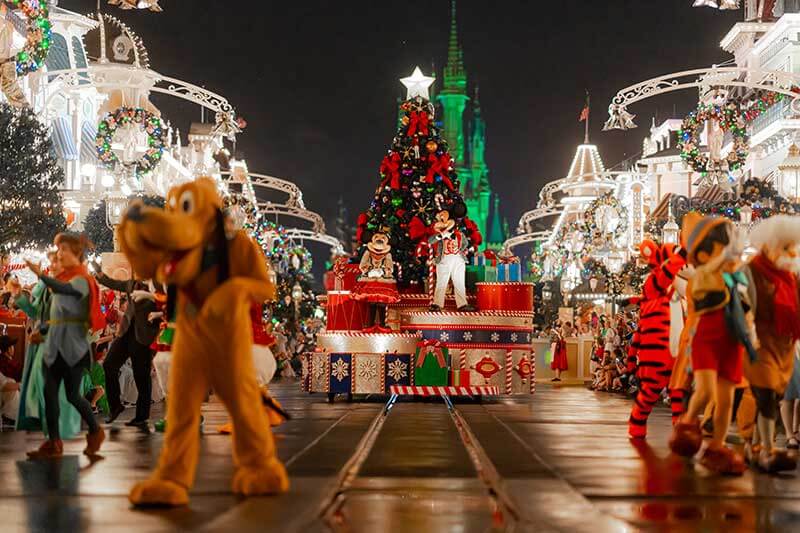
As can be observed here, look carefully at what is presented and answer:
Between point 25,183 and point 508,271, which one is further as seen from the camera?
point 25,183

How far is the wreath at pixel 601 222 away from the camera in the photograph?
134 ft

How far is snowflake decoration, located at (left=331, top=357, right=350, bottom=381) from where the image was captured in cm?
2117

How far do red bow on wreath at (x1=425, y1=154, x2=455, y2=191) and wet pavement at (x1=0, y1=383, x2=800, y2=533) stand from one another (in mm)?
12153

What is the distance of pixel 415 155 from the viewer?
2627cm

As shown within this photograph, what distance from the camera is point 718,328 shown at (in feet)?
32.2

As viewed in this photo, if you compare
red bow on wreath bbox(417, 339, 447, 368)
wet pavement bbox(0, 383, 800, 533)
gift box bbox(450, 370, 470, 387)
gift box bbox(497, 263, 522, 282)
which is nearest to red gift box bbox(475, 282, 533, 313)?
gift box bbox(497, 263, 522, 282)

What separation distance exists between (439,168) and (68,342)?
1587 centimetres

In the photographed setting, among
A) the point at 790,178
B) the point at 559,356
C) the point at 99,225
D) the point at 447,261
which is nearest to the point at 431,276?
the point at 447,261

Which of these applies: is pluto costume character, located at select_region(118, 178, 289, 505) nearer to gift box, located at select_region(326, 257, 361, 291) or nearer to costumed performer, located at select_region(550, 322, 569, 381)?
gift box, located at select_region(326, 257, 361, 291)

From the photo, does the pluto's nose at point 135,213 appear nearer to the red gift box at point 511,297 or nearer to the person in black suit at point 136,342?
the person in black suit at point 136,342

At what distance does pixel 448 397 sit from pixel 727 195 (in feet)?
Answer: 22.0

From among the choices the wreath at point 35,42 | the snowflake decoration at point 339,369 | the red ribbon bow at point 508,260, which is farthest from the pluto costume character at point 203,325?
the red ribbon bow at point 508,260

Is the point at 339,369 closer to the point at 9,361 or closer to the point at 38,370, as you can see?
the point at 9,361

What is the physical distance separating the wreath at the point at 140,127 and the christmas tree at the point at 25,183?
4.40m
